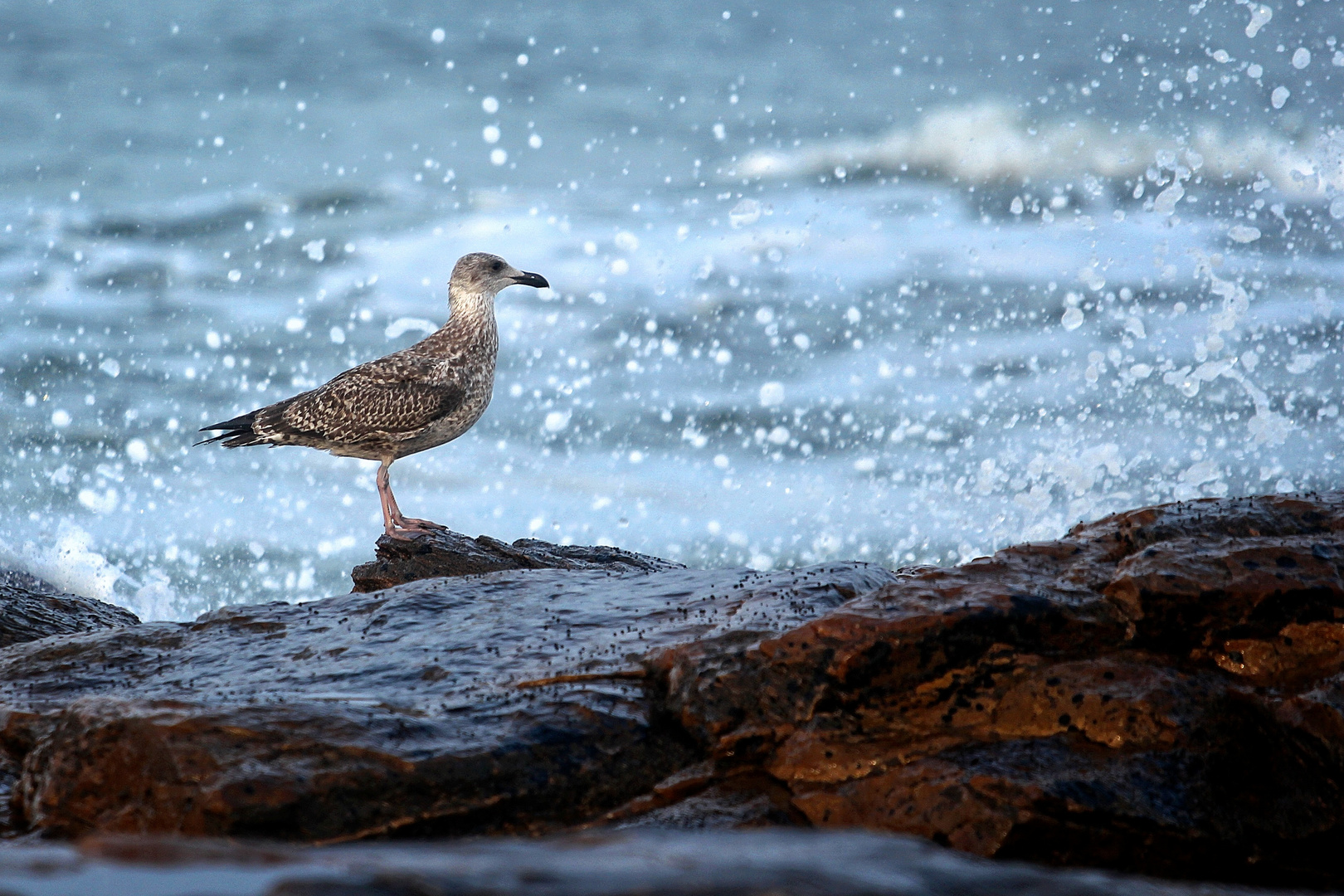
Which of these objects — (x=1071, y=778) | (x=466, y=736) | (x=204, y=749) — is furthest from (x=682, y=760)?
(x=204, y=749)

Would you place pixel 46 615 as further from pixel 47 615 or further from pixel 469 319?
pixel 469 319

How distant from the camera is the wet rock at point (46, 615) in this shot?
6.66 m

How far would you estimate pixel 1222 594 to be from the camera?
387 centimetres

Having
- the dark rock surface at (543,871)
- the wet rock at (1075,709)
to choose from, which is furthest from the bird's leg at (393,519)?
the dark rock surface at (543,871)

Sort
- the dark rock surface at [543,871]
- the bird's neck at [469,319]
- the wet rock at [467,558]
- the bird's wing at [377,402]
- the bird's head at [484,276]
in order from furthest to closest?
the bird's head at [484,276] → the bird's neck at [469,319] → the bird's wing at [377,402] → the wet rock at [467,558] → the dark rock surface at [543,871]

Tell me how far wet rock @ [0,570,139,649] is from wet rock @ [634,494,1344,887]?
435cm

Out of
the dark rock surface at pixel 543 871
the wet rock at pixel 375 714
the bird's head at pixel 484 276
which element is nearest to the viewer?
the dark rock surface at pixel 543 871

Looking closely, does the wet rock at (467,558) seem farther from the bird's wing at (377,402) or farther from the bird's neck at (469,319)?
the bird's neck at (469,319)

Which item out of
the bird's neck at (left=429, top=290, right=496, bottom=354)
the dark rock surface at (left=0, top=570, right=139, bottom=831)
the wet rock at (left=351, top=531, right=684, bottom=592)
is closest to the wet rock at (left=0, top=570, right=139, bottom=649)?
the dark rock surface at (left=0, top=570, right=139, bottom=831)

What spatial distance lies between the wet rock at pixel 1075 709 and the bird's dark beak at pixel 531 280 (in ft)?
24.0

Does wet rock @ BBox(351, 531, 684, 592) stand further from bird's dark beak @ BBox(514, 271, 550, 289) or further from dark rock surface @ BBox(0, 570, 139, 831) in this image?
bird's dark beak @ BBox(514, 271, 550, 289)

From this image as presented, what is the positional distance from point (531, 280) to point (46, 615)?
5.36 metres

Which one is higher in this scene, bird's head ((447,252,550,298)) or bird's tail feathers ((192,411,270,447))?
bird's head ((447,252,550,298))

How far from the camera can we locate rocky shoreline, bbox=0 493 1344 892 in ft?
10.9
